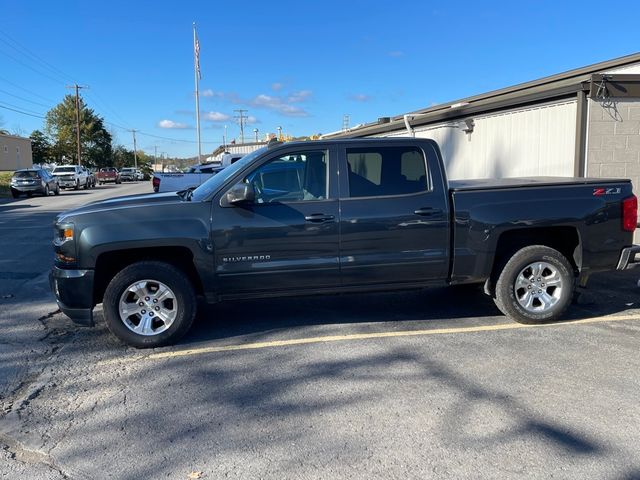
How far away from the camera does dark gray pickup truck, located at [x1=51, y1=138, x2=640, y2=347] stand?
204 inches

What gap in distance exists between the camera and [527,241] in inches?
233

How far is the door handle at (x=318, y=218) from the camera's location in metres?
5.33

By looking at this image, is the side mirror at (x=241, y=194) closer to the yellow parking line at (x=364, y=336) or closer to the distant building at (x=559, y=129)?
the yellow parking line at (x=364, y=336)

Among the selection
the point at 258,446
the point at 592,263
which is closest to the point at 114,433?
the point at 258,446

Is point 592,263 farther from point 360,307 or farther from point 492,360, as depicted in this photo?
point 360,307

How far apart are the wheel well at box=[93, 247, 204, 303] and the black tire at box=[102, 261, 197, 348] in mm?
143

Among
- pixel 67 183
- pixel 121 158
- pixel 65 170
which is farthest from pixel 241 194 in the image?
pixel 121 158

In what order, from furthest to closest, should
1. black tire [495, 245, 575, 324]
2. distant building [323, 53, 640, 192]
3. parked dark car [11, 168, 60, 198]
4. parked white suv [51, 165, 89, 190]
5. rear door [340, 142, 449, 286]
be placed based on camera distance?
parked white suv [51, 165, 89, 190] < parked dark car [11, 168, 60, 198] < distant building [323, 53, 640, 192] < black tire [495, 245, 575, 324] < rear door [340, 142, 449, 286]

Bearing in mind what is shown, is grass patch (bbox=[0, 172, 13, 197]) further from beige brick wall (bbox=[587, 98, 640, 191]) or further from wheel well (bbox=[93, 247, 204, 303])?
beige brick wall (bbox=[587, 98, 640, 191])

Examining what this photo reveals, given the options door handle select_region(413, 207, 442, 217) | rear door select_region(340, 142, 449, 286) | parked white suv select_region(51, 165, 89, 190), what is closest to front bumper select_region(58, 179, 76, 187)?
parked white suv select_region(51, 165, 89, 190)

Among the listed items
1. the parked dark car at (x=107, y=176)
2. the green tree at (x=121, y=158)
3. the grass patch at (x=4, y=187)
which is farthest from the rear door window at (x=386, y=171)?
the green tree at (x=121, y=158)

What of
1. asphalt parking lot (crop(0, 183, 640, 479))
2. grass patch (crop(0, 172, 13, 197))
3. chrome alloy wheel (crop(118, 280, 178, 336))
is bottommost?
asphalt parking lot (crop(0, 183, 640, 479))

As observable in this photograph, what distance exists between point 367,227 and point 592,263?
8.10 ft

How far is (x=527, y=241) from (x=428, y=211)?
1232 mm
